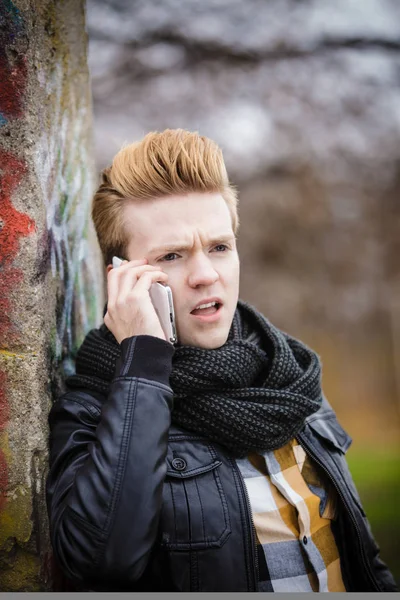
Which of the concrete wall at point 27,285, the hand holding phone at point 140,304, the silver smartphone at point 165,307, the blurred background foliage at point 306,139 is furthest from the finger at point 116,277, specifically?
the blurred background foliage at point 306,139

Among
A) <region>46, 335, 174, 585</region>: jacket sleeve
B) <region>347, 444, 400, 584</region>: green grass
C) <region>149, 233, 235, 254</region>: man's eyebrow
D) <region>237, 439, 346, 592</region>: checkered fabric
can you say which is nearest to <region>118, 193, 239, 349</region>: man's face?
<region>149, 233, 235, 254</region>: man's eyebrow

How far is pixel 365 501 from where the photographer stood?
4.67 m

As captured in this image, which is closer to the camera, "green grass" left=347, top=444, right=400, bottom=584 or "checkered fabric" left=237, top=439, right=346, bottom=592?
"checkered fabric" left=237, top=439, right=346, bottom=592

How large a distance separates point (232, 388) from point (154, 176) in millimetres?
742

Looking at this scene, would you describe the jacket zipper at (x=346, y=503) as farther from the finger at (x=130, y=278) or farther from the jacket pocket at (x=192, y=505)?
the finger at (x=130, y=278)

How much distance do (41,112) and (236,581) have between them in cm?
156

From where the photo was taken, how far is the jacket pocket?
5.19 ft

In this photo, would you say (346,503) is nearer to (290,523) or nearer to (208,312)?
(290,523)

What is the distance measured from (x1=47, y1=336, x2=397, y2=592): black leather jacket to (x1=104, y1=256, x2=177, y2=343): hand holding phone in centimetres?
6

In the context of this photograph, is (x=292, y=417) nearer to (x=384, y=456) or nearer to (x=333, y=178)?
(x=384, y=456)

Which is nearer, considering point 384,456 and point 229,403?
point 229,403

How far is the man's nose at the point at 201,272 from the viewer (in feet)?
5.83

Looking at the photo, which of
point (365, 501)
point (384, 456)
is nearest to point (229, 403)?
point (365, 501)

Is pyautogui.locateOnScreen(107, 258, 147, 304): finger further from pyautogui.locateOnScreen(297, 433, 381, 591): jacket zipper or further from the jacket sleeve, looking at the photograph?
pyautogui.locateOnScreen(297, 433, 381, 591): jacket zipper
